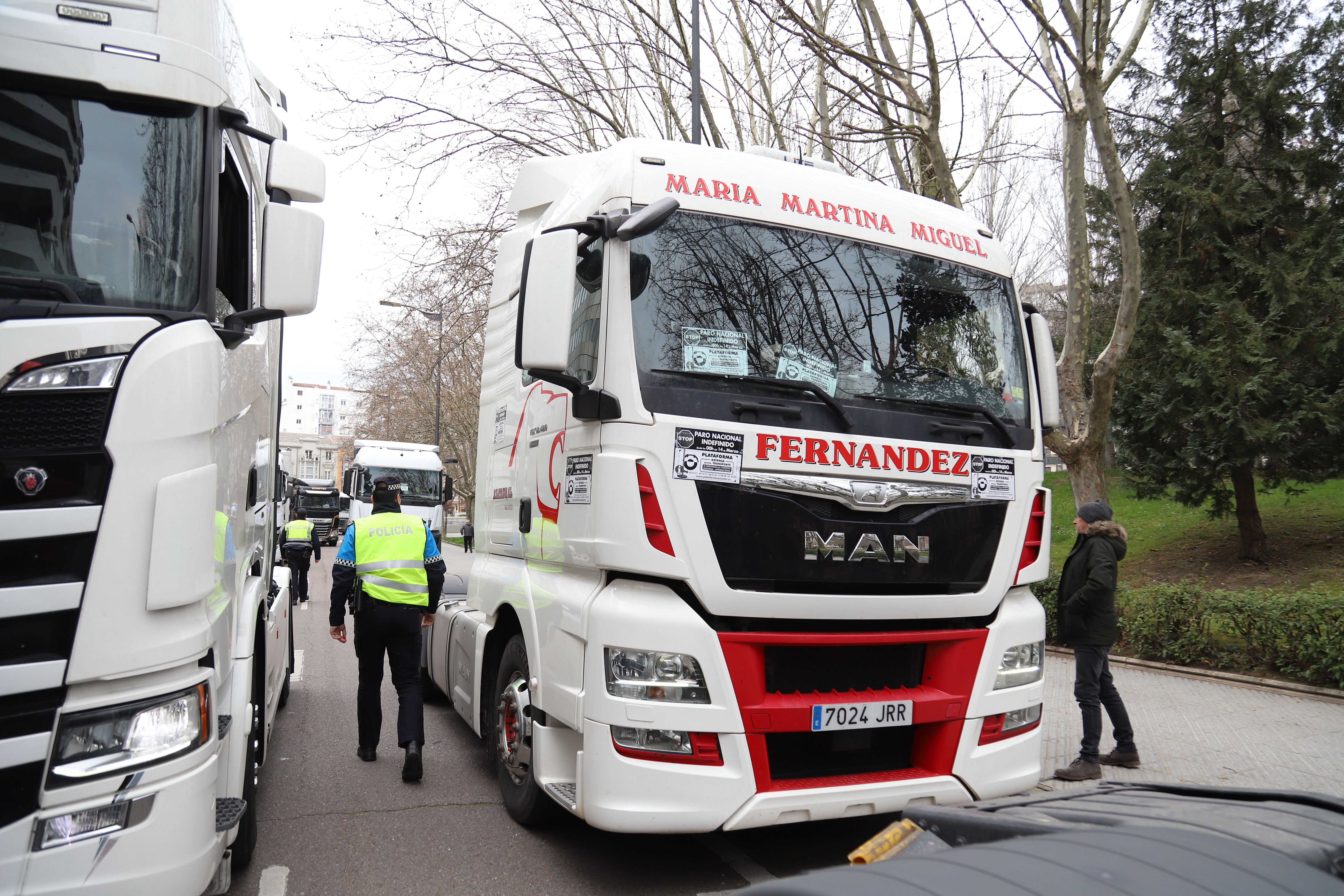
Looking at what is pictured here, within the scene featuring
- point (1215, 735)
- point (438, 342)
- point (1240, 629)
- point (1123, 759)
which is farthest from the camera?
point (438, 342)

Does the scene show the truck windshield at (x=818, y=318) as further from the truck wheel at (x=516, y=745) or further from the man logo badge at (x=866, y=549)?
the truck wheel at (x=516, y=745)

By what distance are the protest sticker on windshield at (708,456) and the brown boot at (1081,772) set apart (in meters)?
3.59

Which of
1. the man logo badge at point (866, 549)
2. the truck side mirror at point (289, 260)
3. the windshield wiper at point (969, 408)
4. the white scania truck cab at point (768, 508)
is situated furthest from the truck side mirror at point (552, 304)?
the windshield wiper at point (969, 408)

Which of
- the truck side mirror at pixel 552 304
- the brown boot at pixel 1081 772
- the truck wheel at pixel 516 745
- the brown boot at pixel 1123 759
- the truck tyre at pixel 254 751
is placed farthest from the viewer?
the brown boot at pixel 1123 759

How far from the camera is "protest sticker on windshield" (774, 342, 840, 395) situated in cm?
390

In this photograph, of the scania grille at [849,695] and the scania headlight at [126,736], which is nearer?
the scania headlight at [126,736]

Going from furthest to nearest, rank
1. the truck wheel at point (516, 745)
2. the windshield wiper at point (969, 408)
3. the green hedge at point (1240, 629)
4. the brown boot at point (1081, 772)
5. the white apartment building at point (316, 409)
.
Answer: the white apartment building at point (316, 409)
the green hedge at point (1240, 629)
the brown boot at point (1081, 772)
the truck wheel at point (516, 745)
the windshield wiper at point (969, 408)

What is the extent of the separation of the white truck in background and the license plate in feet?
71.2

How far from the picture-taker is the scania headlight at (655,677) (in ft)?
11.6

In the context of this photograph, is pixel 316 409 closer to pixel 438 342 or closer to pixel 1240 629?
pixel 438 342

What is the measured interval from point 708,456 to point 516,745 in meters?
1.95

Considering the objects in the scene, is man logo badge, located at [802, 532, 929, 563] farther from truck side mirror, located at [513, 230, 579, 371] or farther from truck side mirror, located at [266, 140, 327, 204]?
truck side mirror, located at [266, 140, 327, 204]

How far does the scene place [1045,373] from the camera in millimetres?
4816

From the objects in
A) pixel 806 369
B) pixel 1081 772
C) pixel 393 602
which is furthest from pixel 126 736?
pixel 1081 772
